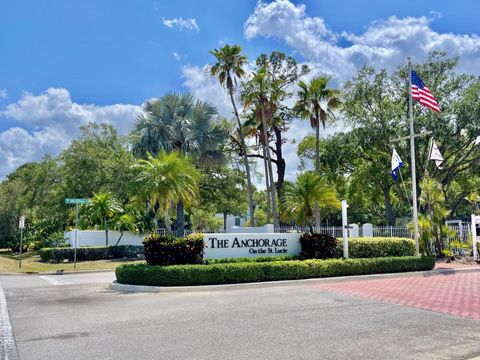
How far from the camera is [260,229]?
27.4 meters

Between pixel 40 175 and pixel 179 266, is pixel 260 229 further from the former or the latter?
pixel 40 175

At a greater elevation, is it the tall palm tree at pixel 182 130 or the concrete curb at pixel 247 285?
the tall palm tree at pixel 182 130

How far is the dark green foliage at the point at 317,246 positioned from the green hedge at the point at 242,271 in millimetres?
859

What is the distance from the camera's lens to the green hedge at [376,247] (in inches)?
739

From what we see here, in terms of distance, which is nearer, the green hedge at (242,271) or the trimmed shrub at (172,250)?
the green hedge at (242,271)

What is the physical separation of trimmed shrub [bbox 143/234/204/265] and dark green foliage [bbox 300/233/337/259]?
174 inches

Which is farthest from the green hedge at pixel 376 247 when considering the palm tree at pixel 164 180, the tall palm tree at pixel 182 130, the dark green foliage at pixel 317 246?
the tall palm tree at pixel 182 130

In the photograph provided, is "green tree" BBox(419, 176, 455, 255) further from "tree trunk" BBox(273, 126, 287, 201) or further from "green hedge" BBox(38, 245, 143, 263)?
"green hedge" BBox(38, 245, 143, 263)

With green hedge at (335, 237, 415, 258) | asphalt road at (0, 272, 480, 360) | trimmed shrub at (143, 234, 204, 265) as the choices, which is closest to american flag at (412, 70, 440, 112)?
green hedge at (335, 237, 415, 258)

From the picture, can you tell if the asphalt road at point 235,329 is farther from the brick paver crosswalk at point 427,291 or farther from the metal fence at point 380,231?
the metal fence at point 380,231

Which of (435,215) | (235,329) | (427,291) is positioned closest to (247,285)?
(427,291)

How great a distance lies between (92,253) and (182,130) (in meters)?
9.32

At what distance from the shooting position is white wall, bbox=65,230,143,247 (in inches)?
1156

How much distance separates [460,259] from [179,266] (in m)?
16.7
